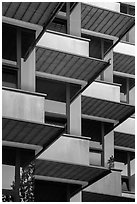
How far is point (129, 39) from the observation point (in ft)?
98.6

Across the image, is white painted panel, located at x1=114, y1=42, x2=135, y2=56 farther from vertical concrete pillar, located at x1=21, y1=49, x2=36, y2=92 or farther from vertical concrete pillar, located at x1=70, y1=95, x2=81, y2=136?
vertical concrete pillar, located at x1=21, y1=49, x2=36, y2=92

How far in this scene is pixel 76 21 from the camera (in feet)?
86.1

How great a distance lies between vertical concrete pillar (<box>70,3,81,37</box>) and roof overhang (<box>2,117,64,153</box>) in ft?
15.9

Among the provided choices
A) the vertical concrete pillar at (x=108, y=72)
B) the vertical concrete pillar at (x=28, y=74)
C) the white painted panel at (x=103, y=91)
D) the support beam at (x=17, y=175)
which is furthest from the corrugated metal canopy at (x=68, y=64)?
the support beam at (x=17, y=175)

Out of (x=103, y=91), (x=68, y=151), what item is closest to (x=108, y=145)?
(x=103, y=91)

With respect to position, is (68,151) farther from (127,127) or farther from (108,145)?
(127,127)

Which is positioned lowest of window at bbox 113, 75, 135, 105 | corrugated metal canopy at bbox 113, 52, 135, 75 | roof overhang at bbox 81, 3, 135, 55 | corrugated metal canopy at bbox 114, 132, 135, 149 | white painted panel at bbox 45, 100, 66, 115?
corrugated metal canopy at bbox 114, 132, 135, 149

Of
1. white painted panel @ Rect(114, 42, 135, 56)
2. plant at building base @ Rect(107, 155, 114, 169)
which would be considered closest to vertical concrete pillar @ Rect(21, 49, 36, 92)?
plant at building base @ Rect(107, 155, 114, 169)

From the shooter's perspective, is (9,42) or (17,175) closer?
(17,175)

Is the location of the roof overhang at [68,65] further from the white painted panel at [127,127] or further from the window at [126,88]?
the window at [126,88]

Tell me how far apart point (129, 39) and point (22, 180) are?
9.87 metres

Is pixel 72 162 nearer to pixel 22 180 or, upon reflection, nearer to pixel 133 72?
pixel 22 180

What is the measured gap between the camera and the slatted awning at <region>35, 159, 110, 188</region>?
2394 centimetres

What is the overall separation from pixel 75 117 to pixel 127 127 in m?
3.72
